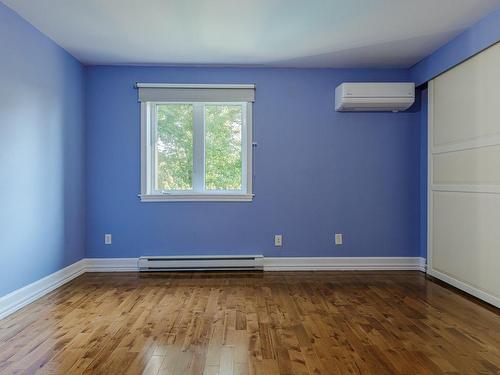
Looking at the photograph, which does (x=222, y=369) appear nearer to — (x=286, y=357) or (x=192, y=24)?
(x=286, y=357)

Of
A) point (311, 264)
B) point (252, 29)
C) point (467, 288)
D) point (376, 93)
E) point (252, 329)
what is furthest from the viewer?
point (311, 264)

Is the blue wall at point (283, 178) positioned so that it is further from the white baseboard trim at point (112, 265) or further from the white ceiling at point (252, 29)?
the white ceiling at point (252, 29)

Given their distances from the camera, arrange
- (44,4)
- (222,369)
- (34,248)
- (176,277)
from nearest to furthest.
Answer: (222,369)
(44,4)
(34,248)
(176,277)

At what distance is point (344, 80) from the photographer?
14.2 ft

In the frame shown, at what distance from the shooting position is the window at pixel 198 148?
4352mm

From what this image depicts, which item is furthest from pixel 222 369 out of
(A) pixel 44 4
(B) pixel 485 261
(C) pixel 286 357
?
(A) pixel 44 4

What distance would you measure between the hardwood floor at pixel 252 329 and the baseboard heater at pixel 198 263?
0.38 m

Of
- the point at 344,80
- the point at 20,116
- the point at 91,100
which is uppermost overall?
the point at 344,80

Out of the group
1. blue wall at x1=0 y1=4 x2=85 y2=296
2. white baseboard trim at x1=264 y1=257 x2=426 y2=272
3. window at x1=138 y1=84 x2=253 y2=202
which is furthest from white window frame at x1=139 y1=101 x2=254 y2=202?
white baseboard trim at x1=264 y1=257 x2=426 y2=272

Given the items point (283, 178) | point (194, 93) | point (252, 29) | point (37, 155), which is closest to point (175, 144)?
point (194, 93)

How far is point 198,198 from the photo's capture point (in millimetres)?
4270

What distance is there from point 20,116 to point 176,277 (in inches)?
82.1

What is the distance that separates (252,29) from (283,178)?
1.68 metres

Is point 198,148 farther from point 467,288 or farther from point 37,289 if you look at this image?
point 467,288
